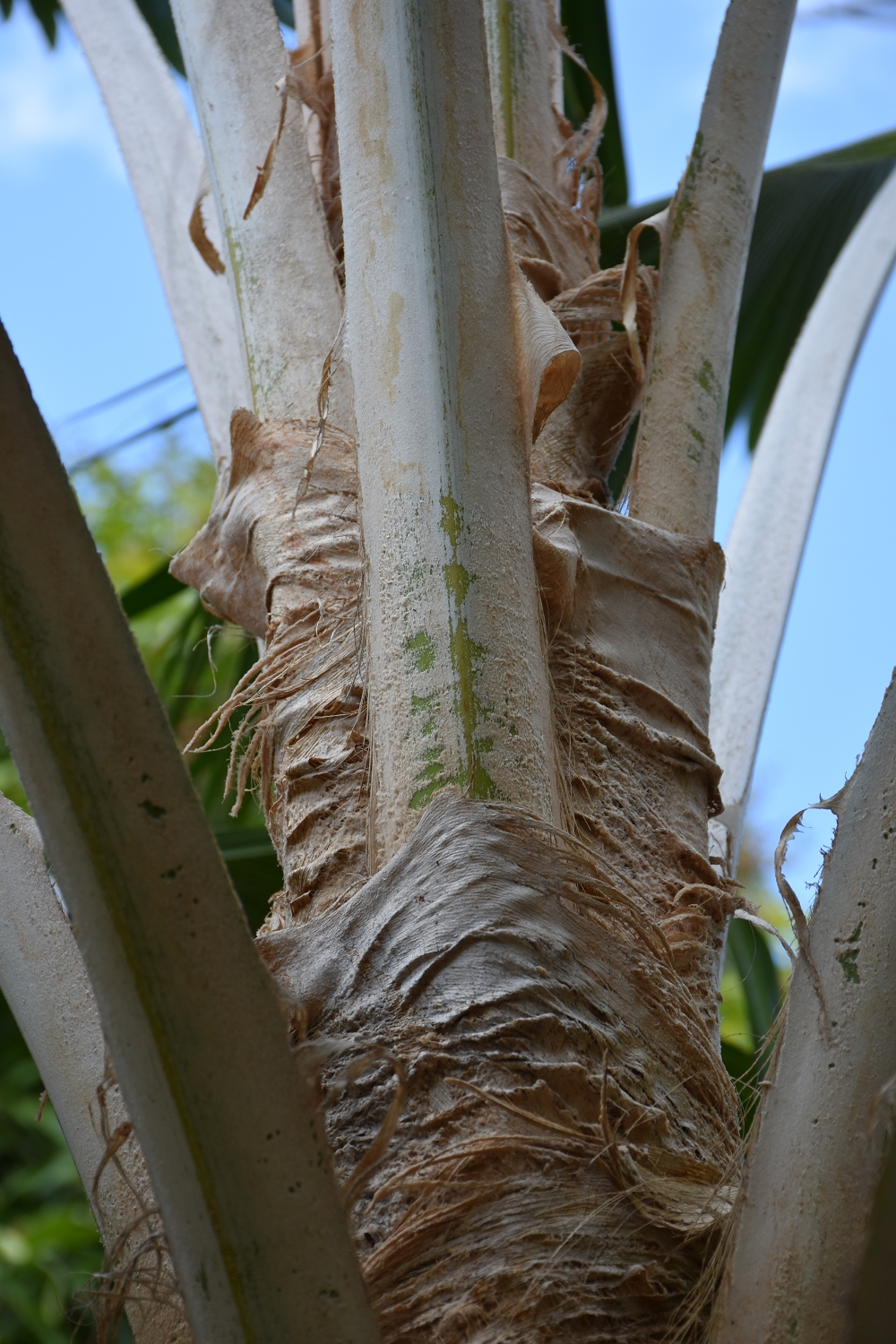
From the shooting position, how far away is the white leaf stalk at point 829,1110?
0.49 metres

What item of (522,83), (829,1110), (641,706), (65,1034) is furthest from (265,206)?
(829,1110)

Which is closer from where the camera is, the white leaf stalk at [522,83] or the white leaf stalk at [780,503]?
the white leaf stalk at [522,83]

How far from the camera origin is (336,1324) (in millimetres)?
456

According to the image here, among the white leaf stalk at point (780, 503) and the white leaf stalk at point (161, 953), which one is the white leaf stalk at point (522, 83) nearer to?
the white leaf stalk at point (780, 503)

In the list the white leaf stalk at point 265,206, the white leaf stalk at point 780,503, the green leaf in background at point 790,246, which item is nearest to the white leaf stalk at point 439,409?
the white leaf stalk at point 265,206

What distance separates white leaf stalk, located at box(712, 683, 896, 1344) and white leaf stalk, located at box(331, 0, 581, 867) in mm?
191

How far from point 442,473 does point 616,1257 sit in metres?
0.43

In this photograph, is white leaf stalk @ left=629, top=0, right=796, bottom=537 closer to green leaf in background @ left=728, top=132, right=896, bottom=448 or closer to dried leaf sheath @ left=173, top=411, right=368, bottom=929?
dried leaf sheath @ left=173, top=411, right=368, bottom=929

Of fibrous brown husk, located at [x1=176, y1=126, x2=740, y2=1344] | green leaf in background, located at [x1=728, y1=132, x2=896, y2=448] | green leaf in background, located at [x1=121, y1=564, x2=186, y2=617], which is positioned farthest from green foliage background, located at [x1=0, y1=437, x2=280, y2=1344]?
green leaf in background, located at [x1=728, y1=132, x2=896, y2=448]

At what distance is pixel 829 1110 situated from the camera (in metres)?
0.50

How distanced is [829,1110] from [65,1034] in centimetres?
43

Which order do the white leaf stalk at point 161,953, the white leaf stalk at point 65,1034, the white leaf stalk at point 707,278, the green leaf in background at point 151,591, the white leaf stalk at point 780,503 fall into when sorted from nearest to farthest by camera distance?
the white leaf stalk at point 161,953
the white leaf stalk at point 65,1034
the white leaf stalk at point 707,278
the white leaf stalk at point 780,503
the green leaf in background at point 151,591

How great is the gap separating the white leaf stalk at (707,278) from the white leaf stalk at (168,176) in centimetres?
38

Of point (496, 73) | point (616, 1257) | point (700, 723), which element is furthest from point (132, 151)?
point (616, 1257)
